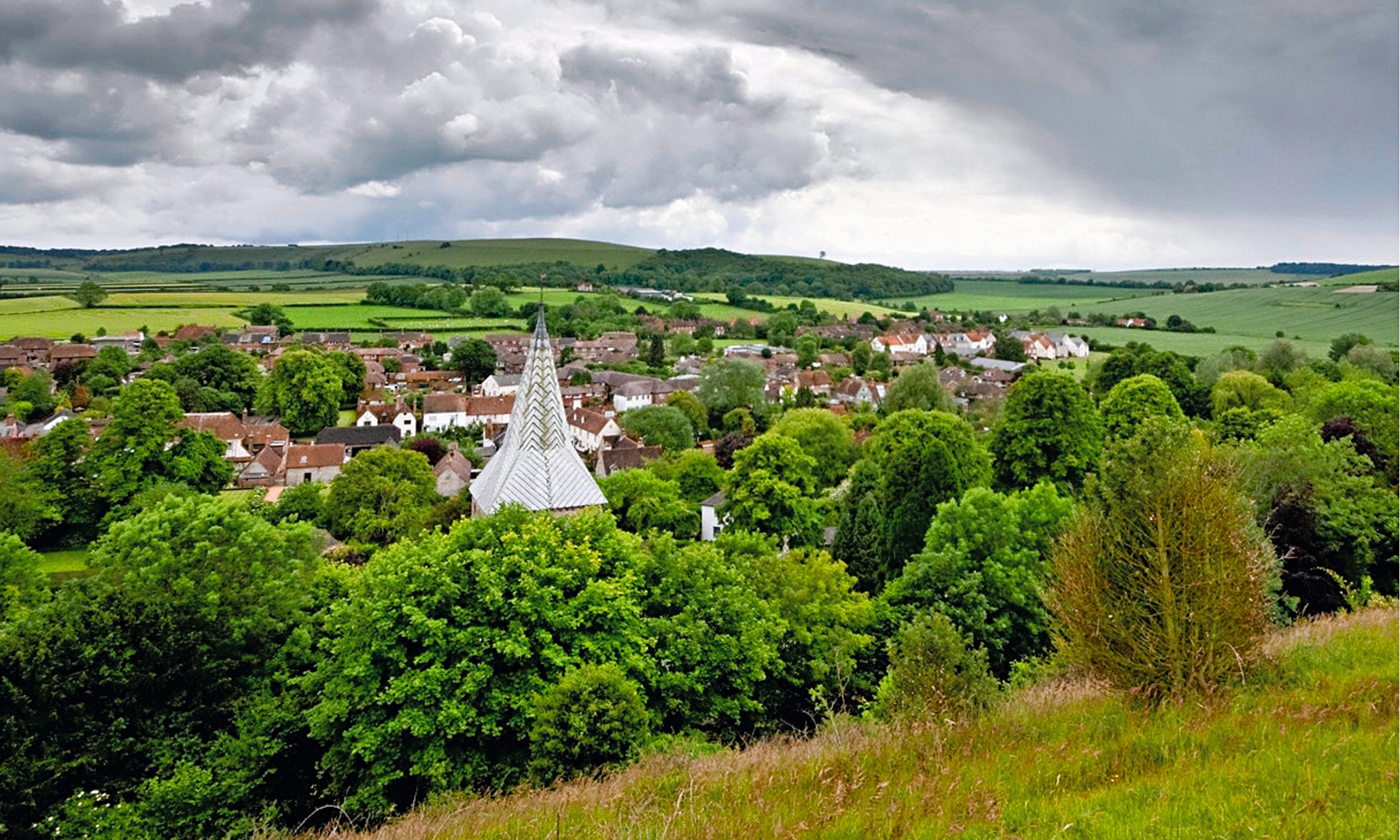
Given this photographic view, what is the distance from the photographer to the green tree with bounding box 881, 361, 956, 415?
60.1m

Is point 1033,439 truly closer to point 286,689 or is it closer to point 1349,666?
point 1349,666

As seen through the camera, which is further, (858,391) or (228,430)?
(858,391)

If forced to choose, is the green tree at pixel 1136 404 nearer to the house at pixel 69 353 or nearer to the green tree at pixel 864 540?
the green tree at pixel 864 540

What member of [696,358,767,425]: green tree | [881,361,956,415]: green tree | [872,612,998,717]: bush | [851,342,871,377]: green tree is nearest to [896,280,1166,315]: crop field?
[851,342,871,377]: green tree

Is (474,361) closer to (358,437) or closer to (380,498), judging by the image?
(358,437)

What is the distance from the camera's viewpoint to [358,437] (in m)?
59.5

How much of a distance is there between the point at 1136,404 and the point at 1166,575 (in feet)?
126

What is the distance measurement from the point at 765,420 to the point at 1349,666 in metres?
57.7

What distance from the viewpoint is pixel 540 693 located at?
13.3 m

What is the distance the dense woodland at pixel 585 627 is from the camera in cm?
827

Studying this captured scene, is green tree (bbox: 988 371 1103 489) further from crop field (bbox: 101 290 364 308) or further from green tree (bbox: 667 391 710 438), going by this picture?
crop field (bbox: 101 290 364 308)

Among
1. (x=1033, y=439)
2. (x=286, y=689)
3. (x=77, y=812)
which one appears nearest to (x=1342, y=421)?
(x=1033, y=439)

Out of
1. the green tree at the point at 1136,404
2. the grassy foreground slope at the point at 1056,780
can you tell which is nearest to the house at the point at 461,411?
the green tree at the point at 1136,404

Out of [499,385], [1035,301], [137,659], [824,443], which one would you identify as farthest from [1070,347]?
[137,659]
